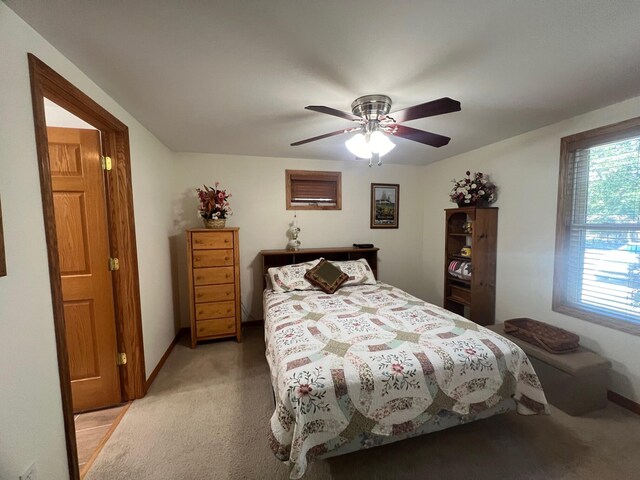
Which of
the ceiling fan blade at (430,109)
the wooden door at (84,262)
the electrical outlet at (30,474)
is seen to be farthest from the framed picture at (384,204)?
the electrical outlet at (30,474)

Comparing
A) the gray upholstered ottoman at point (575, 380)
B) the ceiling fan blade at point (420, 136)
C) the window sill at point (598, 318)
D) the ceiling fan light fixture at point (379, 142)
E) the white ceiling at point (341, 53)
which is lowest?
the gray upholstered ottoman at point (575, 380)

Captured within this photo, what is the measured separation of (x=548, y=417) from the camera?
1837mm

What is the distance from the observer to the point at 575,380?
6.00 ft

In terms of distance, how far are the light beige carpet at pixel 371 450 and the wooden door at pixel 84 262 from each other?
Answer: 402 millimetres

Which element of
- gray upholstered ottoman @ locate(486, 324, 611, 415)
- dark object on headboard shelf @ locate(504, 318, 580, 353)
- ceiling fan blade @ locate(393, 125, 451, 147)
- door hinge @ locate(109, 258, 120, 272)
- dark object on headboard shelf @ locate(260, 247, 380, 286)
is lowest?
gray upholstered ottoman @ locate(486, 324, 611, 415)

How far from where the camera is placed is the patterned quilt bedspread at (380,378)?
1.28 meters

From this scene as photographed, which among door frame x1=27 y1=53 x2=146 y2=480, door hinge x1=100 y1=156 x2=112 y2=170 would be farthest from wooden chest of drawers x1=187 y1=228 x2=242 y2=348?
door hinge x1=100 y1=156 x2=112 y2=170

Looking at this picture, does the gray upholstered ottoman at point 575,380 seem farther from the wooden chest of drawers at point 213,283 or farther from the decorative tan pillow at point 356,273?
the wooden chest of drawers at point 213,283

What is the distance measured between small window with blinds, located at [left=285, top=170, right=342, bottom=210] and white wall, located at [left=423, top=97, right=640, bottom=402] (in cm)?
175

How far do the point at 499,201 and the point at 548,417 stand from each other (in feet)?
6.78

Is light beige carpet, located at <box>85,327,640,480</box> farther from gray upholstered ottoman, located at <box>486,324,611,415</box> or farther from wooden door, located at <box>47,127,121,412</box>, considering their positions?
wooden door, located at <box>47,127,121,412</box>

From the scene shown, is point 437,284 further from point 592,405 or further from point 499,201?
point 592,405

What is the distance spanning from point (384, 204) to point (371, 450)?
3.06 meters

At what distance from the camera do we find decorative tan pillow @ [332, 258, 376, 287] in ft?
10.2
